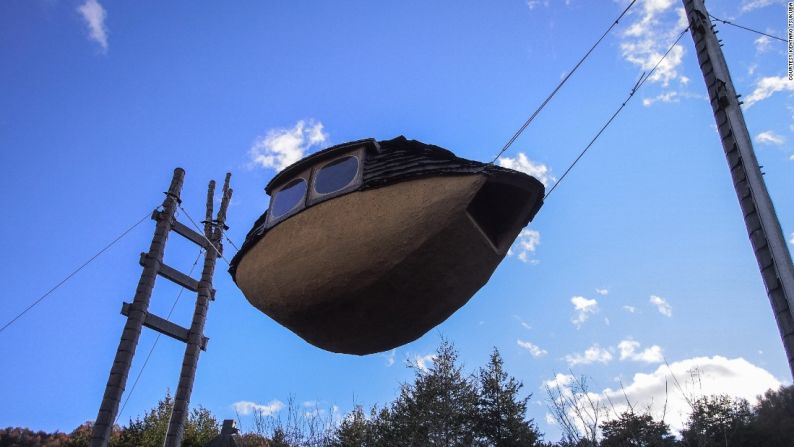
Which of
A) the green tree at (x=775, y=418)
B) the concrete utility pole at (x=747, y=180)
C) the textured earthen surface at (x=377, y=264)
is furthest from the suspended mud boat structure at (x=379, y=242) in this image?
the green tree at (x=775, y=418)

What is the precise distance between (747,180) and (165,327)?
865 centimetres

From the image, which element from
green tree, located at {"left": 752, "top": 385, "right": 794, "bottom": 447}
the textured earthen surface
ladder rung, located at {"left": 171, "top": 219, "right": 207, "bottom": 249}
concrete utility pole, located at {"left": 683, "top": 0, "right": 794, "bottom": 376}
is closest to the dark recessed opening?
the textured earthen surface

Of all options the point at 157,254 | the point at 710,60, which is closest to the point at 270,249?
the point at 710,60

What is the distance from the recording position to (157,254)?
9.70m

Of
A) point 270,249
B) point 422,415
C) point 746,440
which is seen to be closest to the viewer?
point 270,249

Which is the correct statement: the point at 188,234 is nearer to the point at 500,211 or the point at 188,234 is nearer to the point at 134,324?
the point at 134,324

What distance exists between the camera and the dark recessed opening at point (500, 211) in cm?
442

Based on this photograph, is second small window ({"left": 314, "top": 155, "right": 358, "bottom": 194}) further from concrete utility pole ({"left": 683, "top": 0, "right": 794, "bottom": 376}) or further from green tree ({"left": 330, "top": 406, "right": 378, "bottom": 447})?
green tree ({"left": 330, "top": 406, "right": 378, "bottom": 447})

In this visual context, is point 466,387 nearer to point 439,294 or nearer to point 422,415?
point 422,415

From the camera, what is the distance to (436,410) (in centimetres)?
2467

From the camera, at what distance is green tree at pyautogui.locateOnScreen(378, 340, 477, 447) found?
78.8ft

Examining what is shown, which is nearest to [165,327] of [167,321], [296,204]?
[167,321]

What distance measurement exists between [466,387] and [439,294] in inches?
913

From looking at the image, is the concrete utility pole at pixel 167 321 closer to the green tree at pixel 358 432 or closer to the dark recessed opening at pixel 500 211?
the dark recessed opening at pixel 500 211
